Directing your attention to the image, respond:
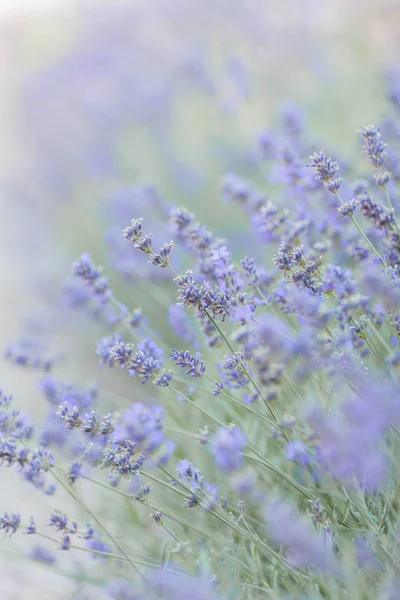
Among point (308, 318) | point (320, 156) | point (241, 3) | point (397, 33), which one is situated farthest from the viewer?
point (241, 3)

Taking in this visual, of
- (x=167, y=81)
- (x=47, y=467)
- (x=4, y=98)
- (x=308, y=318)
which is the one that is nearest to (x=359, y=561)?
(x=308, y=318)

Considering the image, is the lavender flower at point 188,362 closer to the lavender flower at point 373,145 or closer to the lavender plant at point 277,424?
the lavender plant at point 277,424

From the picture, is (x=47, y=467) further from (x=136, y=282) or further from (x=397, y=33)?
(x=397, y=33)

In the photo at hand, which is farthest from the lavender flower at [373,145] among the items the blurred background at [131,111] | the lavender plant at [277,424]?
the blurred background at [131,111]

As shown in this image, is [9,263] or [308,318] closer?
[308,318]

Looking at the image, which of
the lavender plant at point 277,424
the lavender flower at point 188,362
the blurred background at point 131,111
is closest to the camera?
the lavender plant at point 277,424

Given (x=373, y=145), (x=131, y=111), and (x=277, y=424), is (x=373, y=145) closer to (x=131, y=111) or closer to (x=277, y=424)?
(x=277, y=424)

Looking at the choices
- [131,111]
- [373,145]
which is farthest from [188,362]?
[131,111]

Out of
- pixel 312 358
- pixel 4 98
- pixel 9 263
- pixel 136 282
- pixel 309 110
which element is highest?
pixel 4 98

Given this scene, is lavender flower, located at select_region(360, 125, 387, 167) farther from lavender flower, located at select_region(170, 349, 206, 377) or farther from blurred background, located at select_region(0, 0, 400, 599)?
blurred background, located at select_region(0, 0, 400, 599)
